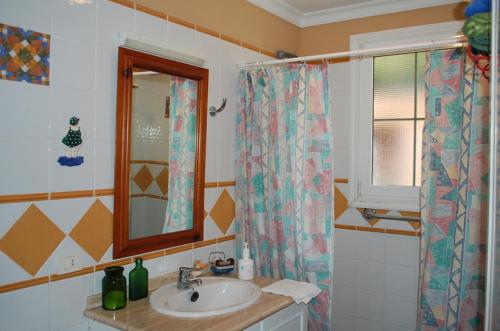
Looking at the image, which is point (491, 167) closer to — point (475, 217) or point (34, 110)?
point (475, 217)

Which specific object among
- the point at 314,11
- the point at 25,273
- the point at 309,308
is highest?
the point at 314,11

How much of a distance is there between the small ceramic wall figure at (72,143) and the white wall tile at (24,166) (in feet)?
0.23

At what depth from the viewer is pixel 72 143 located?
67.6 inches

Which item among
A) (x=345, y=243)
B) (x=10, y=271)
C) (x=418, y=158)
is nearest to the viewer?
(x=10, y=271)

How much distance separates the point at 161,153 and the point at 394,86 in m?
1.59

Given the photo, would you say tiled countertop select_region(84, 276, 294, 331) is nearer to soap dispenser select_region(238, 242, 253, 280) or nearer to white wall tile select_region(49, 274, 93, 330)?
white wall tile select_region(49, 274, 93, 330)

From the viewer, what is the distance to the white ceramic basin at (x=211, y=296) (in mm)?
1823

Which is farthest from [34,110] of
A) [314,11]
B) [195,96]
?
[314,11]

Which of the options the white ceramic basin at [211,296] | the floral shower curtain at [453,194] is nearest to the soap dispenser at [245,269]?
the white ceramic basin at [211,296]

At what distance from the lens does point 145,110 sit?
199 centimetres

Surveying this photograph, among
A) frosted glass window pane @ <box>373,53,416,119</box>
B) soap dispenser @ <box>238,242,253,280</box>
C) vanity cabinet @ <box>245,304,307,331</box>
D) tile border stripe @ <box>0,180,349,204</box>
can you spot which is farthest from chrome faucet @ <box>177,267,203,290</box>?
frosted glass window pane @ <box>373,53,416,119</box>

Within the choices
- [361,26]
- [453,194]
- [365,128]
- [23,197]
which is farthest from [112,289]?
[361,26]

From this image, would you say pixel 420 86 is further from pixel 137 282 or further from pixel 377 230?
pixel 137 282

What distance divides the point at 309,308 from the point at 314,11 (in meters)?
1.95
